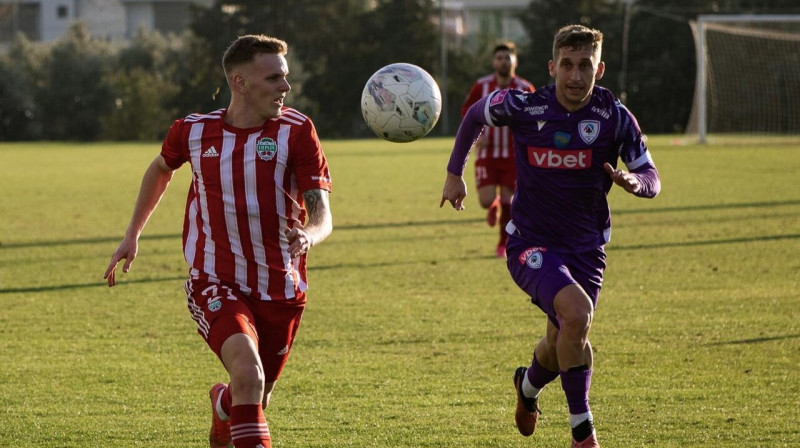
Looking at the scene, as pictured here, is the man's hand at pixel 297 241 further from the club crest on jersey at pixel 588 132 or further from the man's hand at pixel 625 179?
the club crest on jersey at pixel 588 132

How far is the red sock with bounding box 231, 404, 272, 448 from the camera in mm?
4066

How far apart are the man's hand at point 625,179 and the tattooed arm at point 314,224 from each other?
3.98 feet

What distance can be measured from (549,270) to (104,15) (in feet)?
263

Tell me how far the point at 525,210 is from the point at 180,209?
509 inches

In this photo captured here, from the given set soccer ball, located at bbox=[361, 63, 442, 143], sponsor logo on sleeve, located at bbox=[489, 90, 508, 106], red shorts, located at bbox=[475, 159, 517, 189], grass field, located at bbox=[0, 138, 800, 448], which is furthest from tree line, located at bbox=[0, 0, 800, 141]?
sponsor logo on sleeve, located at bbox=[489, 90, 508, 106]

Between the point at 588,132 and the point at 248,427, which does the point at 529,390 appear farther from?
the point at 248,427

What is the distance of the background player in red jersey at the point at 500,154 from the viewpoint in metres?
11.8

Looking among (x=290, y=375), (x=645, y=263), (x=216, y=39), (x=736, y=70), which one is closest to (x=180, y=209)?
(x=645, y=263)

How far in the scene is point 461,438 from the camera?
5.13 meters

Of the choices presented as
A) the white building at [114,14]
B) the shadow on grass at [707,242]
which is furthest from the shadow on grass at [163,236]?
the white building at [114,14]

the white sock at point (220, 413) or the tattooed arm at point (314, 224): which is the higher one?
the tattooed arm at point (314, 224)

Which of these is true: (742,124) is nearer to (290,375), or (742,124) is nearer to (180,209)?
(180,209)

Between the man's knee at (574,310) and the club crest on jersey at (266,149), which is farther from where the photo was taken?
the man's knee at (574,310)

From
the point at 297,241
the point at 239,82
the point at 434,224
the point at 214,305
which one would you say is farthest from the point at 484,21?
the point at 297,241
